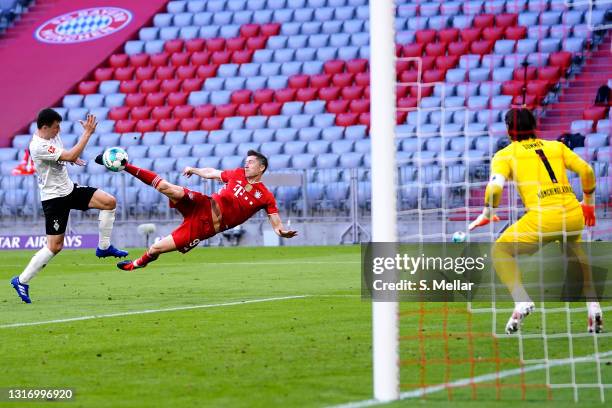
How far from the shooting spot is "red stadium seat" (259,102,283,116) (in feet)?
104

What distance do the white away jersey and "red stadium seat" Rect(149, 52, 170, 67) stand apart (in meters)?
21.0

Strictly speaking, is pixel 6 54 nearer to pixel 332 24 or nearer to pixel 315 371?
pixel 332 24

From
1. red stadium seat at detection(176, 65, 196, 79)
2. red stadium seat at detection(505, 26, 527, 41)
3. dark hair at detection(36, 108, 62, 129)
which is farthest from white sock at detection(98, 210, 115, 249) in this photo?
red stadium seat at detection(176, 65, 196, 79)

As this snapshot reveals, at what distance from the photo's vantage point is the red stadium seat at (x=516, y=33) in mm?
29719

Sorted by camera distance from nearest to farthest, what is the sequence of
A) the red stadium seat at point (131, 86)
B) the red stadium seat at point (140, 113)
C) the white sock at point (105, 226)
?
the white sock at point (105, 226) → the red stadium seat at point (140, 113) → the red stadium seat at point (131, 86)

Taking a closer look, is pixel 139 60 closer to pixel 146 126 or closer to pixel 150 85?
pixel 150 85

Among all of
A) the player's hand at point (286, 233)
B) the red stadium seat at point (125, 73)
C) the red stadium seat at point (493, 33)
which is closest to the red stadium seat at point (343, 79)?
the red stadium seat at point (493, 33)

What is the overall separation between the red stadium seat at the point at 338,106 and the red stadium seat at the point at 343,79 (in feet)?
2.34

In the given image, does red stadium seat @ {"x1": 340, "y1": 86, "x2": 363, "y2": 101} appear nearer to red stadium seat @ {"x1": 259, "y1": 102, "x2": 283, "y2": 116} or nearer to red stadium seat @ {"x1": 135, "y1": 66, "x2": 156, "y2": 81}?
red stadium seat @ {"x1": 259, "y1": 102, "x2": 283, "y2": 116}

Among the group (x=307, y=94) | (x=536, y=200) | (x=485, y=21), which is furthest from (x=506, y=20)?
(x=536, y=200)

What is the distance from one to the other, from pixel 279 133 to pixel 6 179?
6735mm

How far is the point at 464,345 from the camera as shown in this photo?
9.14 m

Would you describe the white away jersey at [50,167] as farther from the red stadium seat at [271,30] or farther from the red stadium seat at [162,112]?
the red stadium seat at [271,30]

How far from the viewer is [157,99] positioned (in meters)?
33.4
